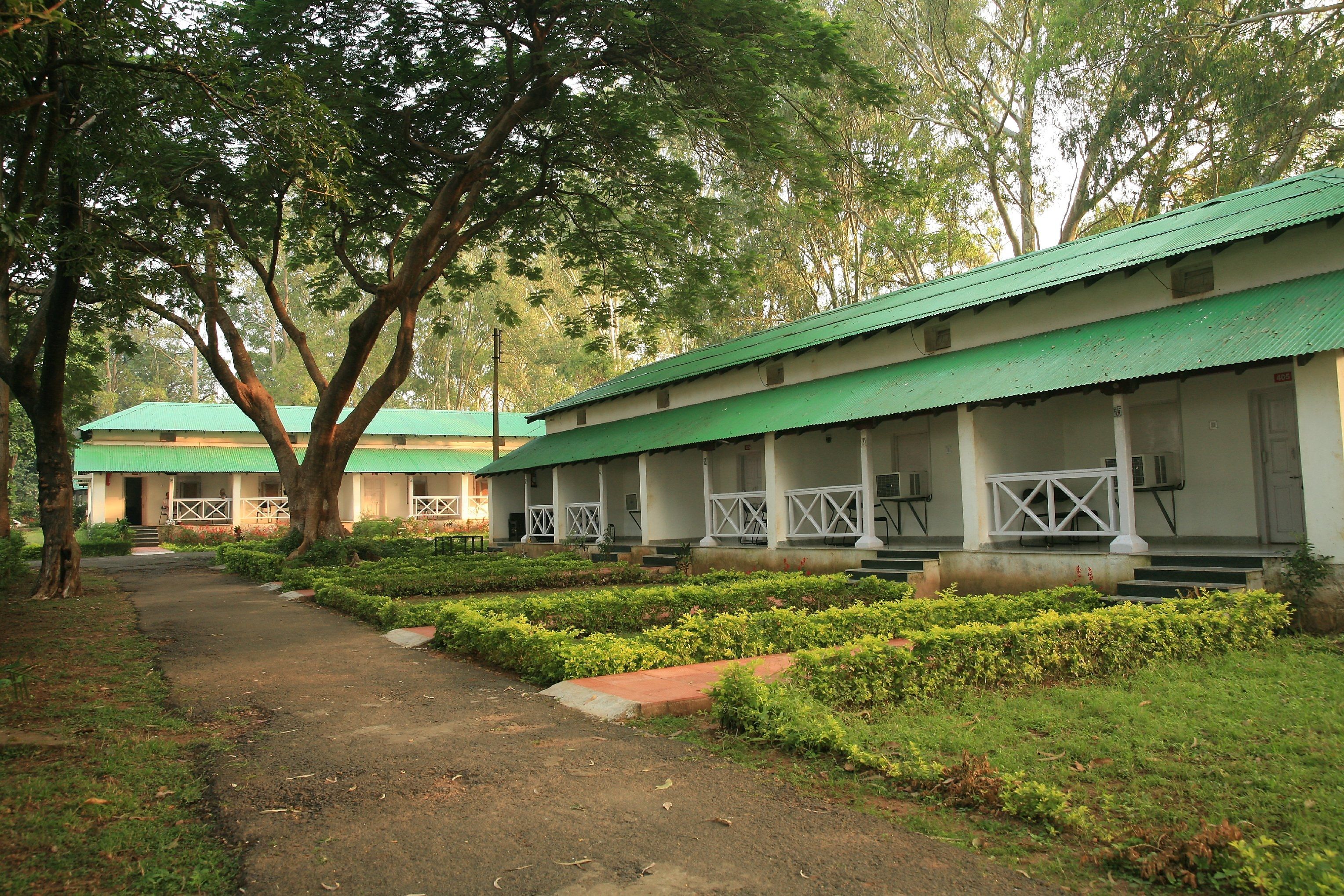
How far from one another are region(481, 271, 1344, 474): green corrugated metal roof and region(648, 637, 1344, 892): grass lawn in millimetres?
3665

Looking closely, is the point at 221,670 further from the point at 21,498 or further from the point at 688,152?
the point at 21,498

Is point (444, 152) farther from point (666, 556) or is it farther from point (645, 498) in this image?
point (666, 556)

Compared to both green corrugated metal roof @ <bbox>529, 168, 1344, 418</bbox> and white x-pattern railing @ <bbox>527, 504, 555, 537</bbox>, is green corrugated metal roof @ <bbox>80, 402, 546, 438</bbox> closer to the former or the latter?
white x-pattern railing @ <bbox>527, 504, 555, 537</bbox>

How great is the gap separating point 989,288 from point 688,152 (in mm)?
17947

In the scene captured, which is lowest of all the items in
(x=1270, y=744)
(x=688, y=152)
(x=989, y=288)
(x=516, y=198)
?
(x=1270, y=744)

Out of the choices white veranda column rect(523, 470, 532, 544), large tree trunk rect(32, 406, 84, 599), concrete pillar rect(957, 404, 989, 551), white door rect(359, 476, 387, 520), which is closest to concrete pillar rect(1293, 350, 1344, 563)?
concrete pillar rect(957, 404, 989, 551)

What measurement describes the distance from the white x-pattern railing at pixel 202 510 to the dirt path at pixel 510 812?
103 ft

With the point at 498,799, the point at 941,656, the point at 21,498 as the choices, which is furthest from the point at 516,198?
the point at 21,498

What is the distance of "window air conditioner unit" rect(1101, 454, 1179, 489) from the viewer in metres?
12.0

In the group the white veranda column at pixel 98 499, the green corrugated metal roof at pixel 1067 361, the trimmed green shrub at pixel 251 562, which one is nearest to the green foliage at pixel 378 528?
the trimmed green shrub at pixel 251 562

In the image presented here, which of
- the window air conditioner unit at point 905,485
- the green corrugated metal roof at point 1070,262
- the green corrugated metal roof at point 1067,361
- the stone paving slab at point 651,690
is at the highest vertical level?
the green corrugated metal roof at point 1070,262

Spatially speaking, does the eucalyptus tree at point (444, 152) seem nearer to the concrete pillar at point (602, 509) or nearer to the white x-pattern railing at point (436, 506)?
the concrete pillar at point (602, 509)

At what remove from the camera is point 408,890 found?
348 cm

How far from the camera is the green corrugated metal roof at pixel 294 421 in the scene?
Result: 35344 mm
